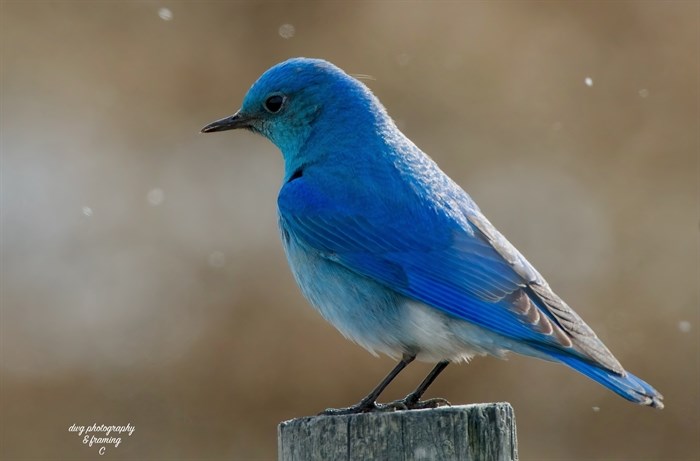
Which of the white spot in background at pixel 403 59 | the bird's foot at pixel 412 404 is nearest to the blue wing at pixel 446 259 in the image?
the bird's foot at pixel 412 404

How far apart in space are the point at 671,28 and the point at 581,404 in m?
3.96

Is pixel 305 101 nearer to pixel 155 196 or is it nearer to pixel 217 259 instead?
pixel 217 259

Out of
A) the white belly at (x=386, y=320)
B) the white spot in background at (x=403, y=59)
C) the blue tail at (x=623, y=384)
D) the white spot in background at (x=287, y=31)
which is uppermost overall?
the white spot in background at (x=287, y=31)

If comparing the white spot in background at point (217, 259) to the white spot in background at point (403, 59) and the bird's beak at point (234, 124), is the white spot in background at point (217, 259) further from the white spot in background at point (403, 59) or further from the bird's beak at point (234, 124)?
the bird's beak at point (234, 124)

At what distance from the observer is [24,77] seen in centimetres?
1126

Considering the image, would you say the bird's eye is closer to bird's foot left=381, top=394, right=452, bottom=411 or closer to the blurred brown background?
bird's foot left=381, top=394, right=452, bottom=411

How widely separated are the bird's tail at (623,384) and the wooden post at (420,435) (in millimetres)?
578

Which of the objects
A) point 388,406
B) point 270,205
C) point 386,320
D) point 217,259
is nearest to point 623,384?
point 388,406

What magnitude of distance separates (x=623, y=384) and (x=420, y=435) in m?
0.99

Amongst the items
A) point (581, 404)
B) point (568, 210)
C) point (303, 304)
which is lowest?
point (581, 404)

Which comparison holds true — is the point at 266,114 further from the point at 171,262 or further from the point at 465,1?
the point at 465,1

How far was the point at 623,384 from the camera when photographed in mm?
4559

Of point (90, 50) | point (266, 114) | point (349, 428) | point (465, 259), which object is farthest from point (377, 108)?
point (90, 50)

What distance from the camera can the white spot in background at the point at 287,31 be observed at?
10734 millimetres
